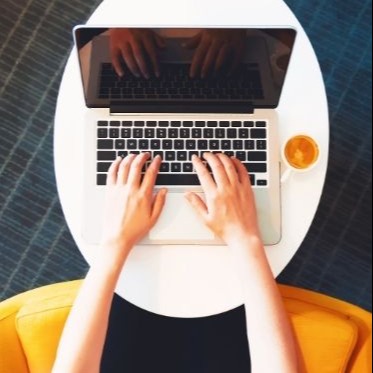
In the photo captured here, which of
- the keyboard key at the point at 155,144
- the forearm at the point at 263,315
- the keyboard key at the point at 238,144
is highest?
the keyboard key at the point at 238,144

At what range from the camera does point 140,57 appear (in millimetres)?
1018

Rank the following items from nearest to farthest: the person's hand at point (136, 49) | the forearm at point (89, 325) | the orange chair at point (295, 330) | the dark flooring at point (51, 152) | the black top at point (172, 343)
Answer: the person's hand at point (136, 49)
the forearm at point (89, 325)
the orange chair at point (295, 330)
the black top at point (172, 343)
the dark flooring at point (51, 152)

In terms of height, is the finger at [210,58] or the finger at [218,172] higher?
the finger at [210,58]

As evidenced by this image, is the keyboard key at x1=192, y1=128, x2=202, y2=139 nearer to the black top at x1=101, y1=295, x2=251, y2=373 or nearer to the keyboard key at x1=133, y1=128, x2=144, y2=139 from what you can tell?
the keyboard key at x1=133, y1=128, x2=144, y2=139

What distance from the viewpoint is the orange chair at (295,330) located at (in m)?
1.25

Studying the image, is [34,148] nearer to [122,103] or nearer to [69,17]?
[69,17]

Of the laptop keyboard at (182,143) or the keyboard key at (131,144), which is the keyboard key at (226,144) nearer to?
the laptop keyboard at (182,143)

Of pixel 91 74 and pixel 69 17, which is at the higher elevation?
pixel 69 17

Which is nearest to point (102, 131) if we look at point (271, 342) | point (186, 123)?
point (186, 123)

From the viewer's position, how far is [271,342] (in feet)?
3.59

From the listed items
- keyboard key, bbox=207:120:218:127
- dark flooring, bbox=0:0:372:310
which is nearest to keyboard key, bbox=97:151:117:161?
keyboard key, bbox=207:120:218:127

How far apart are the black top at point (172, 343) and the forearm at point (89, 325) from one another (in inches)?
10.4

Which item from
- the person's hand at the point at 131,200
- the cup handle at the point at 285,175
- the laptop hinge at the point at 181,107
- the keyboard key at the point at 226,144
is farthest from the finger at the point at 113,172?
the cup handle at the point at 285,175

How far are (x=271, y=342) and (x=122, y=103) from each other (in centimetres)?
57
